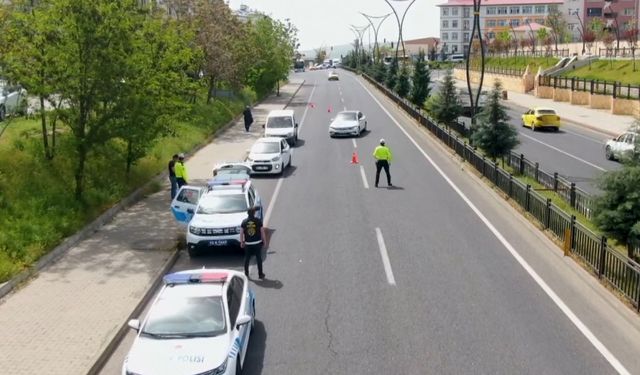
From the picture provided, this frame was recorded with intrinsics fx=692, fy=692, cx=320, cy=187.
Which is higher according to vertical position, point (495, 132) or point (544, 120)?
point (495, 132)

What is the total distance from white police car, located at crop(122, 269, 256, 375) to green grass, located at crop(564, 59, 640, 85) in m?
59.0

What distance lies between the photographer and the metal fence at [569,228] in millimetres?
12570

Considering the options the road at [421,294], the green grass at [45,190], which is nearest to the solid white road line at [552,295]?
the road at [421,294]

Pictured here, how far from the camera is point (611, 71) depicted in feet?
235

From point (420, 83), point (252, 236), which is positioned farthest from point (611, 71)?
point (252, 236)

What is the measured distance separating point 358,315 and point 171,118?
13349 millimetres

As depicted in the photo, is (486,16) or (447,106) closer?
(447,106)

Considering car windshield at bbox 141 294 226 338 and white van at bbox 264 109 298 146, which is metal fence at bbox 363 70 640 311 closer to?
car windshield at bbox 141 294 226 338

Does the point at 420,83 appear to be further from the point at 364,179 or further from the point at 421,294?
the point at 421,294

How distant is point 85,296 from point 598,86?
52.9m

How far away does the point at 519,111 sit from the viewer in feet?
188

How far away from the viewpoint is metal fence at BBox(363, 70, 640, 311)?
41.2 feet

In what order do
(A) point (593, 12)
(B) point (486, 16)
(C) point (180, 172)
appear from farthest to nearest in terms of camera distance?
(B) point (486, 16), (A) point (593, 12), (C) point (180, 172)

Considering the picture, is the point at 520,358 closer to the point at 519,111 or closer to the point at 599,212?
the point at 599,212
